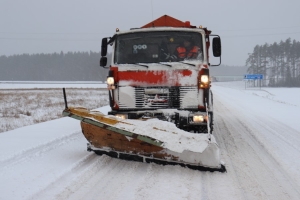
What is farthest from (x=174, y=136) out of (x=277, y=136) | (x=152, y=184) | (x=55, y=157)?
(x=277, y=136)

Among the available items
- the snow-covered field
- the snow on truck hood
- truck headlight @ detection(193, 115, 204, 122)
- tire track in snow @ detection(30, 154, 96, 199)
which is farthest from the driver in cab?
the snow-covered field

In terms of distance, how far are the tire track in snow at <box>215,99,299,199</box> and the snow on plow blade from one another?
45 centimetres

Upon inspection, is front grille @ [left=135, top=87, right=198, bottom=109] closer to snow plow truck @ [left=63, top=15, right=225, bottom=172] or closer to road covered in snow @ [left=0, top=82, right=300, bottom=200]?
snow plow truck @ [left=63, top=15, right=225, bottom=172]

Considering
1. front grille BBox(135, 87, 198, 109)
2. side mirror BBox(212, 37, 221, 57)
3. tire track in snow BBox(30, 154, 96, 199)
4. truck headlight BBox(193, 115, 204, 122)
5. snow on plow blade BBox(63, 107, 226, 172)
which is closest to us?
tire track in snow BBox(30, 154, 96, 199)

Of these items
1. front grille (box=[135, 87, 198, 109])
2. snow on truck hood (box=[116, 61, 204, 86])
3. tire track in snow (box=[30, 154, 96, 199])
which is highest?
snow on truck hood (box=[116, 61, 204, 86])

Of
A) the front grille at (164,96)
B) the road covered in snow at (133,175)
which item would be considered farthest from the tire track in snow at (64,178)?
the front grille at (164,96)

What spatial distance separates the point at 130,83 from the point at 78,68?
128 meters

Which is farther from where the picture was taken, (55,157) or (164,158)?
(55,157)

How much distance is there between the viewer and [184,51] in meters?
5.97

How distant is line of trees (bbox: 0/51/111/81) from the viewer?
13112 centimetres

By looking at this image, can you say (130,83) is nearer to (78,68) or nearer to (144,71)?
(144,71)

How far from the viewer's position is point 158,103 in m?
5.58

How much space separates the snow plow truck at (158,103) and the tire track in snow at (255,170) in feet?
1.68

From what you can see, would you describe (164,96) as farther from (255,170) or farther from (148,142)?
(255,170)
